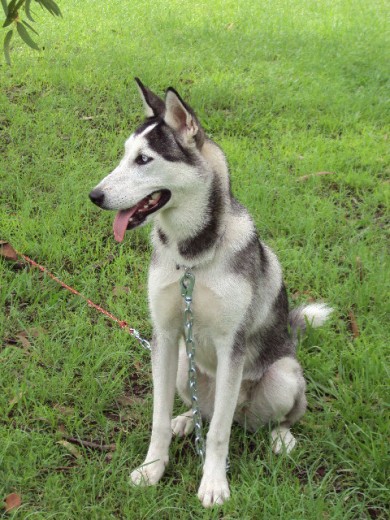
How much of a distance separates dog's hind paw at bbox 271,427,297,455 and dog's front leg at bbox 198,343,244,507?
323 mm

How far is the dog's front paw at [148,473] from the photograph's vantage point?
2867mm

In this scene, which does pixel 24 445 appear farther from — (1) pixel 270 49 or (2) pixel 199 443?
(1) pixel 270 49

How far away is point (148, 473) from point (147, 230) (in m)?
2.20

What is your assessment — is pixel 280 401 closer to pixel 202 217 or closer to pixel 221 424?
pixel 221 424

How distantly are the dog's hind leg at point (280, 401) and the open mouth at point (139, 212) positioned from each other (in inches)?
40.1

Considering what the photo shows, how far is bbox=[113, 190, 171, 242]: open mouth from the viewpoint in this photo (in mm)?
2654

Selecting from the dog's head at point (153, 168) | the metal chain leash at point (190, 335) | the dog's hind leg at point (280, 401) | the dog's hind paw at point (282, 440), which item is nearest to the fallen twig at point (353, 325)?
the dog's hind leg at point (280, 401)

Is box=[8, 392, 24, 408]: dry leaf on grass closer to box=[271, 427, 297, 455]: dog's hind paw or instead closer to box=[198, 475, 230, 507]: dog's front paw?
box=[198, 475, 230, 507]: dog's front paw

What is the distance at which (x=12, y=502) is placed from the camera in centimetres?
274

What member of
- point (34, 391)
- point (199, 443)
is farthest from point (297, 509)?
point (34, 391)

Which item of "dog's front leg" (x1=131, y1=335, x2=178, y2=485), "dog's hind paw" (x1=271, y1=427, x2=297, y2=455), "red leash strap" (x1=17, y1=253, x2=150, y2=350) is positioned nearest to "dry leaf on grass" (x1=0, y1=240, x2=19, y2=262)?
"red leash strap" (x1=17, y1=253, x2=150, y2=350)

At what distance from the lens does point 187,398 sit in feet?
10.9

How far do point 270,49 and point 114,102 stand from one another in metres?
2.49

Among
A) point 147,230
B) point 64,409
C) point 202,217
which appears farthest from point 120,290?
point 202,217
